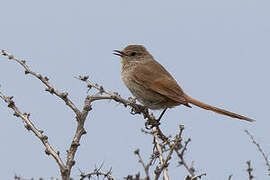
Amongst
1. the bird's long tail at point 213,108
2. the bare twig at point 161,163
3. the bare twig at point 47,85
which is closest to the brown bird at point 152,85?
the bird's long tail at point 213,108

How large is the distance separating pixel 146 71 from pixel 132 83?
0.33 metres

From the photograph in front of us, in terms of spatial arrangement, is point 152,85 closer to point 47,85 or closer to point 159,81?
point 159,81

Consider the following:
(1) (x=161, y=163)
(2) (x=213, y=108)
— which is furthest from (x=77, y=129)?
(2) (x=213, y=108)

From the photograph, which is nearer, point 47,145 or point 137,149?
point 137,149

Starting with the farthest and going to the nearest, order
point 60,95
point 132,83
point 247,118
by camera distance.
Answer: point 132,83 → point 247,118 → point 60,95

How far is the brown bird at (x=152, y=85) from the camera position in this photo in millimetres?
6222

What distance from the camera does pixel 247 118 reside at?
5.17 m

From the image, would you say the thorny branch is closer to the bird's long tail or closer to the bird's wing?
the bird's long tail

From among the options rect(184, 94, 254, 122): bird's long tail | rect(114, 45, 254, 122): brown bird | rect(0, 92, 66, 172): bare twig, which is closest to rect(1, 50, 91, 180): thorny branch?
rect(0, 92, 66, 172): bare twig

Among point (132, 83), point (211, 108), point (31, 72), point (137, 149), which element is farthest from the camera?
point (132, 83)

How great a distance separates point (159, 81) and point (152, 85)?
15 centimetres

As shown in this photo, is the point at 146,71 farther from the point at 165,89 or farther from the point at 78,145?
the point at 78,145

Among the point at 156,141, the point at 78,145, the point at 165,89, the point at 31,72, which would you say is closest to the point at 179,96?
the point at 165,89

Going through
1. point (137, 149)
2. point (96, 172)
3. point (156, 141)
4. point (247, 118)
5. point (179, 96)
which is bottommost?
point (137, 149)
